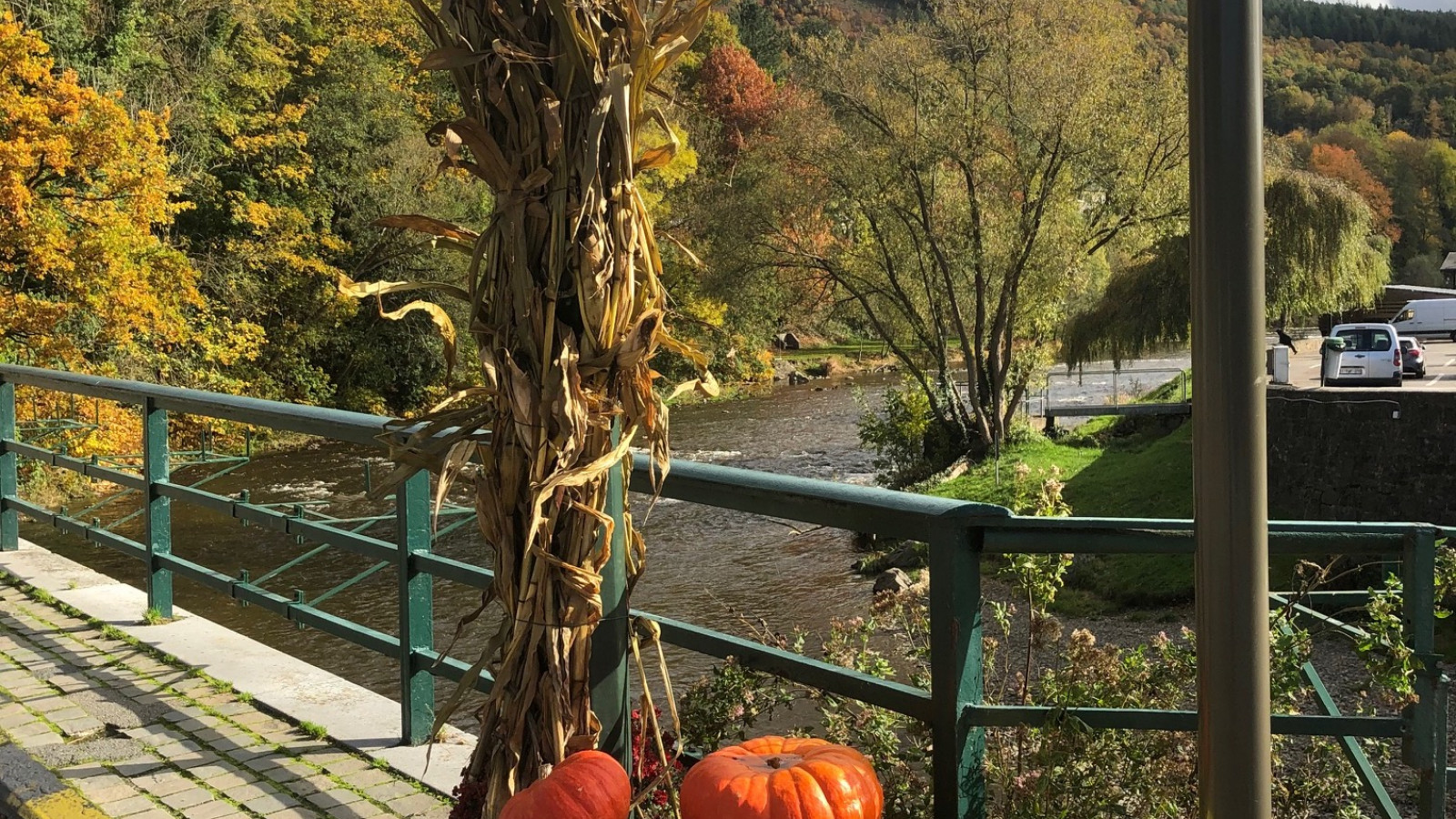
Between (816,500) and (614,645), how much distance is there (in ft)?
1.47

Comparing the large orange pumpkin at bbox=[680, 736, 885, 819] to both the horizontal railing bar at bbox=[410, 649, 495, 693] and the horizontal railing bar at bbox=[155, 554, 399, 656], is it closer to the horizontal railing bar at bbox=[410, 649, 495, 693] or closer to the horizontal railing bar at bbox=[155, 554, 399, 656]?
the horizontal railing bar at bbox=[410, 649, 495, 693]

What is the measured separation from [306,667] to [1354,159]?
7826 centimetres

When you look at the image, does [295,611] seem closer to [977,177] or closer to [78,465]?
[78,465]

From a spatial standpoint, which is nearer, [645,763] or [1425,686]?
[1425,686]

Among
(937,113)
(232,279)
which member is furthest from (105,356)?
(937,113)

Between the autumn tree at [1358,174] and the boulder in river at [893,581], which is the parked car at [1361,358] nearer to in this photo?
the boulder in river at [893,581]

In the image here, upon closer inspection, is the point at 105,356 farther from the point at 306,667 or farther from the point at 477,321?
the point at 477,321

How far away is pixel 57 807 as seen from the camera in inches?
129

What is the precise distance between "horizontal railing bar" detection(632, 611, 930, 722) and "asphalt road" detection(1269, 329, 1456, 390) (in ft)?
70.6

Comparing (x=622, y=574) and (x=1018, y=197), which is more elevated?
(x=1018, y=197)

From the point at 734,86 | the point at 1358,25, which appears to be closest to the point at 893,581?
the point at 734,86

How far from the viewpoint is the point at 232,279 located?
23516mm

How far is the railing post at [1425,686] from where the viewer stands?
2.04 m

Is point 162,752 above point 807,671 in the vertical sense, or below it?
below
